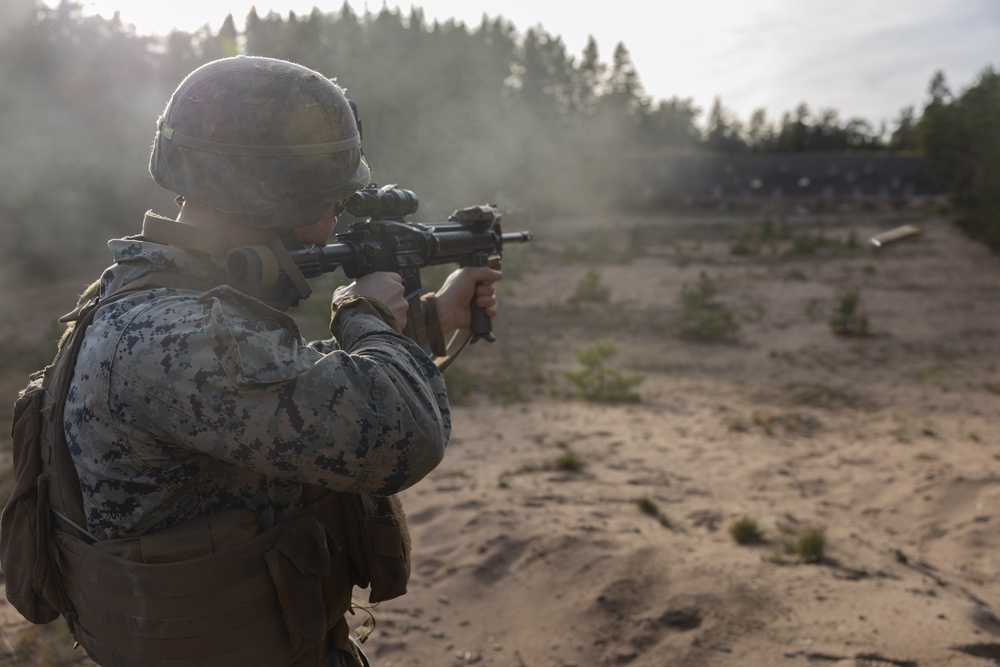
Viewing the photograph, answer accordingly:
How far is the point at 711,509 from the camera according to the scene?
16.9 feet

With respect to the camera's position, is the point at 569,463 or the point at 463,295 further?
the point at 569,463

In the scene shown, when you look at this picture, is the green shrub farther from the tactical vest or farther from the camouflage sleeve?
the camouflage sleeve

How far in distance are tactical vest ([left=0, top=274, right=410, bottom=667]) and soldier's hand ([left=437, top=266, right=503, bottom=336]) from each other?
1.00 m

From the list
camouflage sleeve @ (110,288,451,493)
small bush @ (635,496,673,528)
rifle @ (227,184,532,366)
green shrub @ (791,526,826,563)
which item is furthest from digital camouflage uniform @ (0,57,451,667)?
small bush @ (635,496,673,528)

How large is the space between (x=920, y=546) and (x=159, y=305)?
4.93 m

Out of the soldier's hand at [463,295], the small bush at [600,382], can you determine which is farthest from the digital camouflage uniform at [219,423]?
the small bush at [600,382]

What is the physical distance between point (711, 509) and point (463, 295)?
3368mm

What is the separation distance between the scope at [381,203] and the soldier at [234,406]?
1.04 ft

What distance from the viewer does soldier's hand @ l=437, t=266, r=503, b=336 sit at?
250cm

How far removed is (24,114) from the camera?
39.8 feet

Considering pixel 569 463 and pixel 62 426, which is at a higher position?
pixel 62 426

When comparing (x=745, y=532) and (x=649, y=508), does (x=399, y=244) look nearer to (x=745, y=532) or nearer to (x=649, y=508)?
(x=745, y=532)

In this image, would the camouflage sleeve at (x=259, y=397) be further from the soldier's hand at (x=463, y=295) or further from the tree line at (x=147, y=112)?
the tree line at (x=147, y=112)

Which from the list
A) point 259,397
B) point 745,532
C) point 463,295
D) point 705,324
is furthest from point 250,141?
point 705,324
